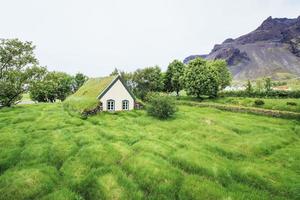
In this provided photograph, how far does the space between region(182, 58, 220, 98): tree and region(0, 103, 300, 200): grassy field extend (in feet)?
101

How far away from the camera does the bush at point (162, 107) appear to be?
3291cm

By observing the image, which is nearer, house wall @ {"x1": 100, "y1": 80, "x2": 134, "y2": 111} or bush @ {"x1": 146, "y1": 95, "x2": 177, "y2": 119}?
bush @ {"x1": 146, "y1": 95, "x2": 177, "y2": 119}

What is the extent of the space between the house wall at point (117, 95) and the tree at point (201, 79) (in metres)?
24.1

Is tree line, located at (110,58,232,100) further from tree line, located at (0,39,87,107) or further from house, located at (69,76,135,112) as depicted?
tree line, located at (0,39,87,107)

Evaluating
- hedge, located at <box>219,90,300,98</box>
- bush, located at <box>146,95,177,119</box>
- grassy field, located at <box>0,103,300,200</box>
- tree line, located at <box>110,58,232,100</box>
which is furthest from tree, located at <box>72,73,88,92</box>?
hedge, located at <box>219,90,300,98</box>

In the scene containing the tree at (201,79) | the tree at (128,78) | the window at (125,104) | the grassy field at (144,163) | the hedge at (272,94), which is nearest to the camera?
the grassy field at (144,163)

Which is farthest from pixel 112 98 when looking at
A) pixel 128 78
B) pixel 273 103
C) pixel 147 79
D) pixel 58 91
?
pixel 58 91

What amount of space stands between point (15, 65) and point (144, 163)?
30.4 metres

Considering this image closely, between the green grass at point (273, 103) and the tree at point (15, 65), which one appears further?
the green grass at point (273, 103)

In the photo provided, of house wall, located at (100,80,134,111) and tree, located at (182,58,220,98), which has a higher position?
tree, located at (182,58,220,98)

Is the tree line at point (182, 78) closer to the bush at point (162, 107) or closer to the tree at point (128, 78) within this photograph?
the tree at point (128, 78)

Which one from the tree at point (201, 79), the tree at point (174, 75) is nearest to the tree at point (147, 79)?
the tree at point (174, 75)

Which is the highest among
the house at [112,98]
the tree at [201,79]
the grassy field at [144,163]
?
the tree at [201,79]

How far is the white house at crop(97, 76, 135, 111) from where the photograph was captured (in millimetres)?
36438
